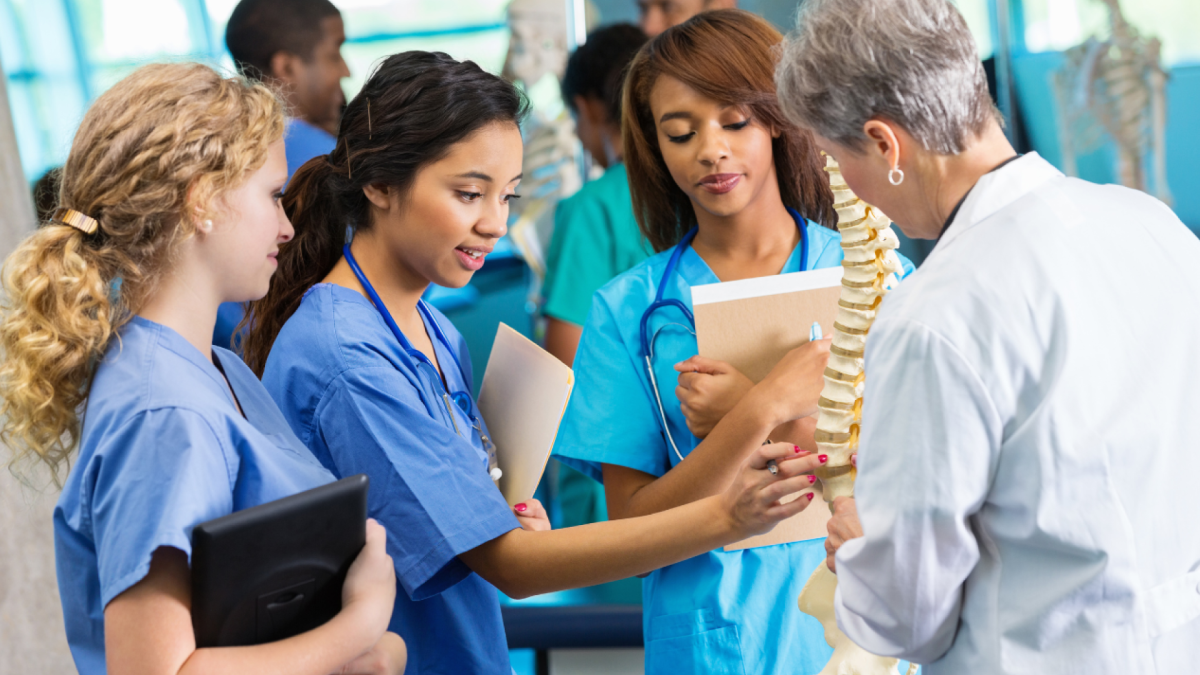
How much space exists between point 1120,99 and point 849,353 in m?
2.15

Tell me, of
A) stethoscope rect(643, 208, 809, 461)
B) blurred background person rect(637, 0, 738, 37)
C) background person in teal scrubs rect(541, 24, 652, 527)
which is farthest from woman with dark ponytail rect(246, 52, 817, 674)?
blurred background person rect(637, 0, 738, 37)

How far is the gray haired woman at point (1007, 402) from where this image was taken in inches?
29.2

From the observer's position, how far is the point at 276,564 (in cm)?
79

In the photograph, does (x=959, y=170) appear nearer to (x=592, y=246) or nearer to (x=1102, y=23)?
(x=592, y=246)

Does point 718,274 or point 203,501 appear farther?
point 718,274

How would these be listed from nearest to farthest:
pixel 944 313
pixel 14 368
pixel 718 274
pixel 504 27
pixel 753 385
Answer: pixel 944 313
pixel 14 368
pixel 753 385
pixel 718 274
pixel 504 27

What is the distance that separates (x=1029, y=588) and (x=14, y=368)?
2.88 feet

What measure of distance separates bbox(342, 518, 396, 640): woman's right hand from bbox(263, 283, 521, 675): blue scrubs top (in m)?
0.13

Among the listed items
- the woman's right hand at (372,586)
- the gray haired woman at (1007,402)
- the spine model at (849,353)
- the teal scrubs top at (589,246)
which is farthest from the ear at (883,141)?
the teal scrubs top at (589,246)

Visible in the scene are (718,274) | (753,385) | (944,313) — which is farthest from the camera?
(718,274)

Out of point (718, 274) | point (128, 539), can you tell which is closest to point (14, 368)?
point (128, 539)

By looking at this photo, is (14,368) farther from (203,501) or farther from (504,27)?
(504,27)

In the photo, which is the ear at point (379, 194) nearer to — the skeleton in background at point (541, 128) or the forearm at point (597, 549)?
the forearm at point (597, 549)

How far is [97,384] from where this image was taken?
839mm
